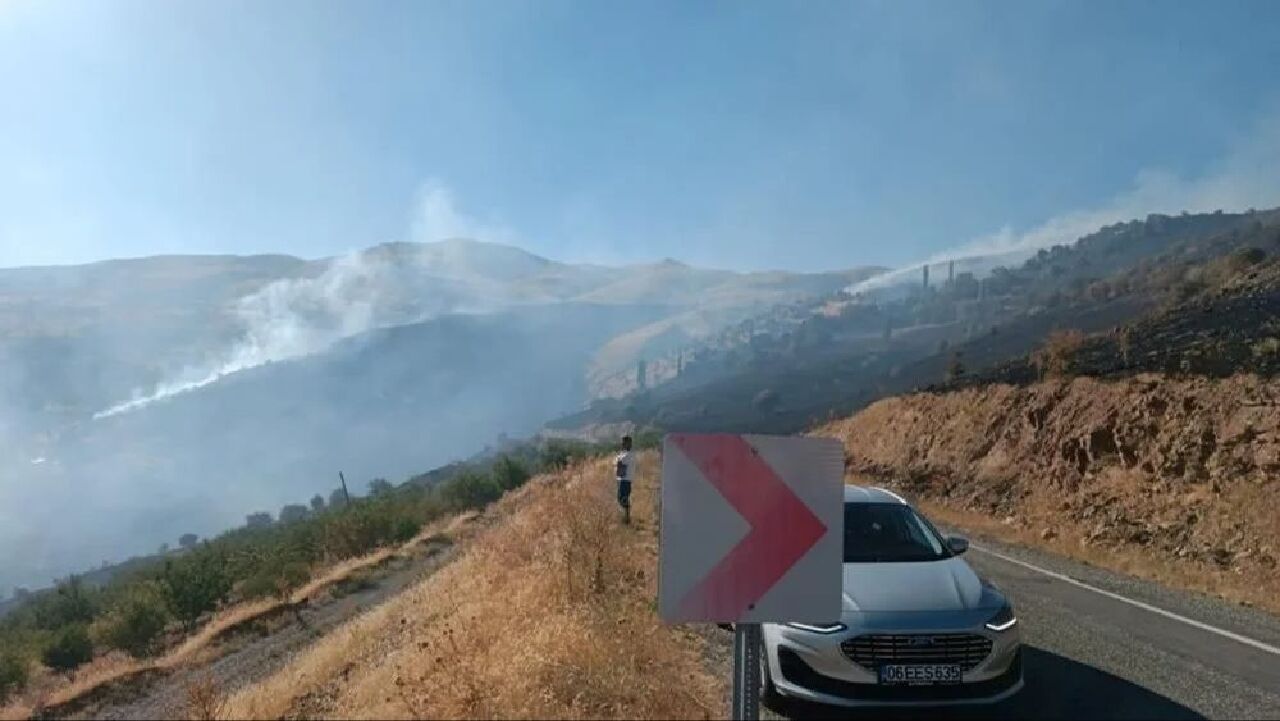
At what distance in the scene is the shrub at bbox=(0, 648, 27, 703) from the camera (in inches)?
901

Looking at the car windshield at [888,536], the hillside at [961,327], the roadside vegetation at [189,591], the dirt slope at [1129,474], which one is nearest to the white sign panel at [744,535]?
the car windshield at [888,536]

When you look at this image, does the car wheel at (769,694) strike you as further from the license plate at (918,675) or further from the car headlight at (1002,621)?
the car headlight at (1002,621)

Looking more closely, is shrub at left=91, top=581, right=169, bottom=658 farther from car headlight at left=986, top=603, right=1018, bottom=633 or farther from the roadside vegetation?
car headlight at left=986, top=603, right=1018, bottom=633

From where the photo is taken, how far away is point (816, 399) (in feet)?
298

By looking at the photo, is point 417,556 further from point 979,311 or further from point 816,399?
point 979,311

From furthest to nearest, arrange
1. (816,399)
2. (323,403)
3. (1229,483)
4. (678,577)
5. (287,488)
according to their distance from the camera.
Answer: (323,403)
(287,488)
(816,399)
(1229,483)
(678,577)

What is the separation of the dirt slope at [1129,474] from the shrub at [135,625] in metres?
23.7

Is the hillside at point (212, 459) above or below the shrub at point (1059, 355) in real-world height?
below

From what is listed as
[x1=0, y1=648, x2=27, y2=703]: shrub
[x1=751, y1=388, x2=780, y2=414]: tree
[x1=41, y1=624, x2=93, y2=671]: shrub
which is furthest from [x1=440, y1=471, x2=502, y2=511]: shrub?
[x1=751, y1=388, x2=780, y2=414]: tree

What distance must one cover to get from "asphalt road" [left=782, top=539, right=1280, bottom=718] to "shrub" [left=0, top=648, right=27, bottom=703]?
80.6 ft

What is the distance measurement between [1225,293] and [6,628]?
1906 inches

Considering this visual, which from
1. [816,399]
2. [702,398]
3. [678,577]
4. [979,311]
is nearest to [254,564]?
[678,577]

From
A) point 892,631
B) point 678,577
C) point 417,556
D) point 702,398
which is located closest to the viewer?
point 678,577

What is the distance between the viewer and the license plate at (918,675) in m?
5.37
